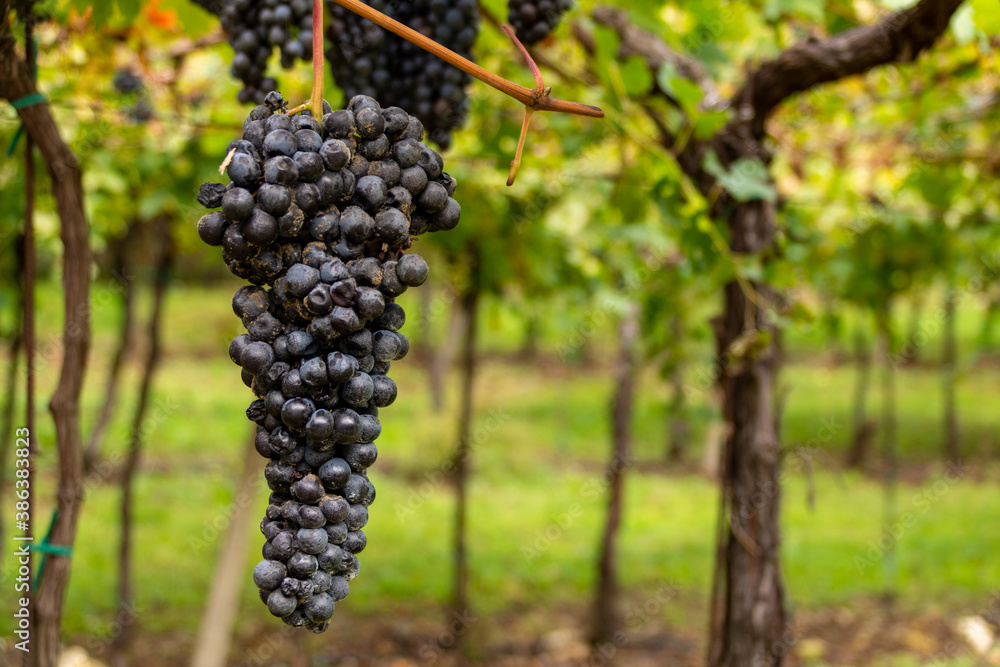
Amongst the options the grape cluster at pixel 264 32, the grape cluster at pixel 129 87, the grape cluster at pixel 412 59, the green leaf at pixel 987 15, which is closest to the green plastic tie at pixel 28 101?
the grape cluster at pixel 264 32

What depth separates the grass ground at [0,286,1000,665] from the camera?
5.37 metres

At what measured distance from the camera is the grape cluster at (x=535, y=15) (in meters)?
1.37

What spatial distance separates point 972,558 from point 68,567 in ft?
23.5

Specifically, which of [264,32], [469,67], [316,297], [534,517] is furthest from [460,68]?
[534,517]

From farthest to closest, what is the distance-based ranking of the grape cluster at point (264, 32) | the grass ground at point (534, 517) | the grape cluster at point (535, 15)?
the grass ground at point (534, 517) < the grape cluster at point (535, 15) < the grape cluster at point (264, 32)

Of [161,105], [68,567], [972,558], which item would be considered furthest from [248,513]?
[972,558]

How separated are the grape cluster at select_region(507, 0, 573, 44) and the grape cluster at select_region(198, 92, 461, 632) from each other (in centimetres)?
58

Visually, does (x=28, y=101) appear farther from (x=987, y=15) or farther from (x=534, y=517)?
(x=534, y=517)

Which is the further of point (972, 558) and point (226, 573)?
point (972, 558)

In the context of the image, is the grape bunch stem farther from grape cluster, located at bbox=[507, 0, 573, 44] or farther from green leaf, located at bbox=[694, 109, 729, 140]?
green leaf, located at bbox=[694, 109, 729, 140]

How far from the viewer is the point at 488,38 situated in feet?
7.75

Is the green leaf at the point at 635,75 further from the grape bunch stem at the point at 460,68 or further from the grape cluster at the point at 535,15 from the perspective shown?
the grape bunch stem at the point at 460,68

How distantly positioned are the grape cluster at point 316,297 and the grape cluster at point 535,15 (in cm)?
58

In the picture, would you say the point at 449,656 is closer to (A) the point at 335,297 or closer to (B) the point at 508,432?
(A) the point at 335,297
